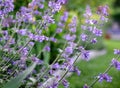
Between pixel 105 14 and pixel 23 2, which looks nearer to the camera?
pixel 105 14

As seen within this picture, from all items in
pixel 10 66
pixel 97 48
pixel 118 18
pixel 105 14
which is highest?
pixel 105 14

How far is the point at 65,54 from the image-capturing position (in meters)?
4.72

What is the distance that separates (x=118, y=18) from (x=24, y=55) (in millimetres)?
34516

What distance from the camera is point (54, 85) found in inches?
164

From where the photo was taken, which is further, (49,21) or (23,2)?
(23,2)

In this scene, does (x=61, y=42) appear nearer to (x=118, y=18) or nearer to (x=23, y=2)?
(x=23, y=2)

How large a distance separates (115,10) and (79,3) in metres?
26.8

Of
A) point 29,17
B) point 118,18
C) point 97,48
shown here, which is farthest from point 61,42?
point 118,18

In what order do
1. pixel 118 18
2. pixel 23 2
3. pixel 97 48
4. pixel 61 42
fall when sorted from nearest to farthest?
pixel 23 2, pixel 61 42, pixel 97 48, pixel 118 18

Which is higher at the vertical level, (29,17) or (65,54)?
(29,17)

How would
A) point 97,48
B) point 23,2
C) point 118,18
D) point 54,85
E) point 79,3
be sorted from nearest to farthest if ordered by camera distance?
point 54,85 < point 23,2 < point 79,3 < point 97,48 < point 118,18

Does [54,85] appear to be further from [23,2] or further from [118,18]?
[118,18]

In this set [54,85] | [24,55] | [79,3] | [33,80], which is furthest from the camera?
[79,3]

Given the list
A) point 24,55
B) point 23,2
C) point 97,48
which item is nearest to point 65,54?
point 24,55
